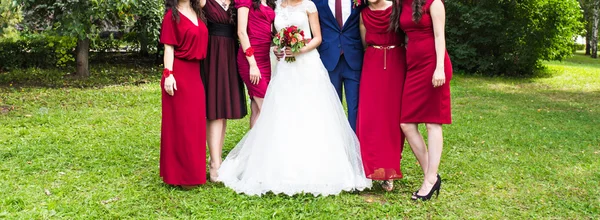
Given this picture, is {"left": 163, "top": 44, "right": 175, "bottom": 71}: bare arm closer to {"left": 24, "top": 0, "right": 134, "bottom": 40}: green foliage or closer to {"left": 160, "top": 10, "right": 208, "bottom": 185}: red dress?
{"left": 160, "top": 10, "right": 208, "bottom": 185}: red dress

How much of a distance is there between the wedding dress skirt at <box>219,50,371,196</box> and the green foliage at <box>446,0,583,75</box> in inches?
491

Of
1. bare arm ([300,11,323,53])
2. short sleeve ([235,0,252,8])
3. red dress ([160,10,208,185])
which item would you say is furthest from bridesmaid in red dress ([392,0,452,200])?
red dress ([160,10,208,185])

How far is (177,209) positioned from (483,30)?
14.3 meters

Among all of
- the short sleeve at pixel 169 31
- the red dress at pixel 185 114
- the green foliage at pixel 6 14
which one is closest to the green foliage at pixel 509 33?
the green foliage at pixel 6 14

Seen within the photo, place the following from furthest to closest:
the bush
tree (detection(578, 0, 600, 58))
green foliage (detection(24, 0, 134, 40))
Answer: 1. tree (detection(578, 0, 600, 58))
2. the bush
3. green foliage (detection(24, 0, 134, 40))

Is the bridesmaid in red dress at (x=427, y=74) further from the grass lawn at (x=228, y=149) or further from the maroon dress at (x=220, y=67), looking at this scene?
the maroon dress at (x=220, y=67)

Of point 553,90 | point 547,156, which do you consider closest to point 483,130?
point 547,156

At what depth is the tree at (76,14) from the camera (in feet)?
39.3

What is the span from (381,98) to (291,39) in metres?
0.97

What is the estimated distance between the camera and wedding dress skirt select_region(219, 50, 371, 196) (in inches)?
204

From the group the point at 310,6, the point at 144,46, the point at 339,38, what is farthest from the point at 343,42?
the point at 144,46

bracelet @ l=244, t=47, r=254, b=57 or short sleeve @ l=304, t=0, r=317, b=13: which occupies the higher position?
short sleeve @ l=304, t=0, r=317, b=13

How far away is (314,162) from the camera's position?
5.21 metres

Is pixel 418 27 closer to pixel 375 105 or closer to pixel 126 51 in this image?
pixel 375 105
